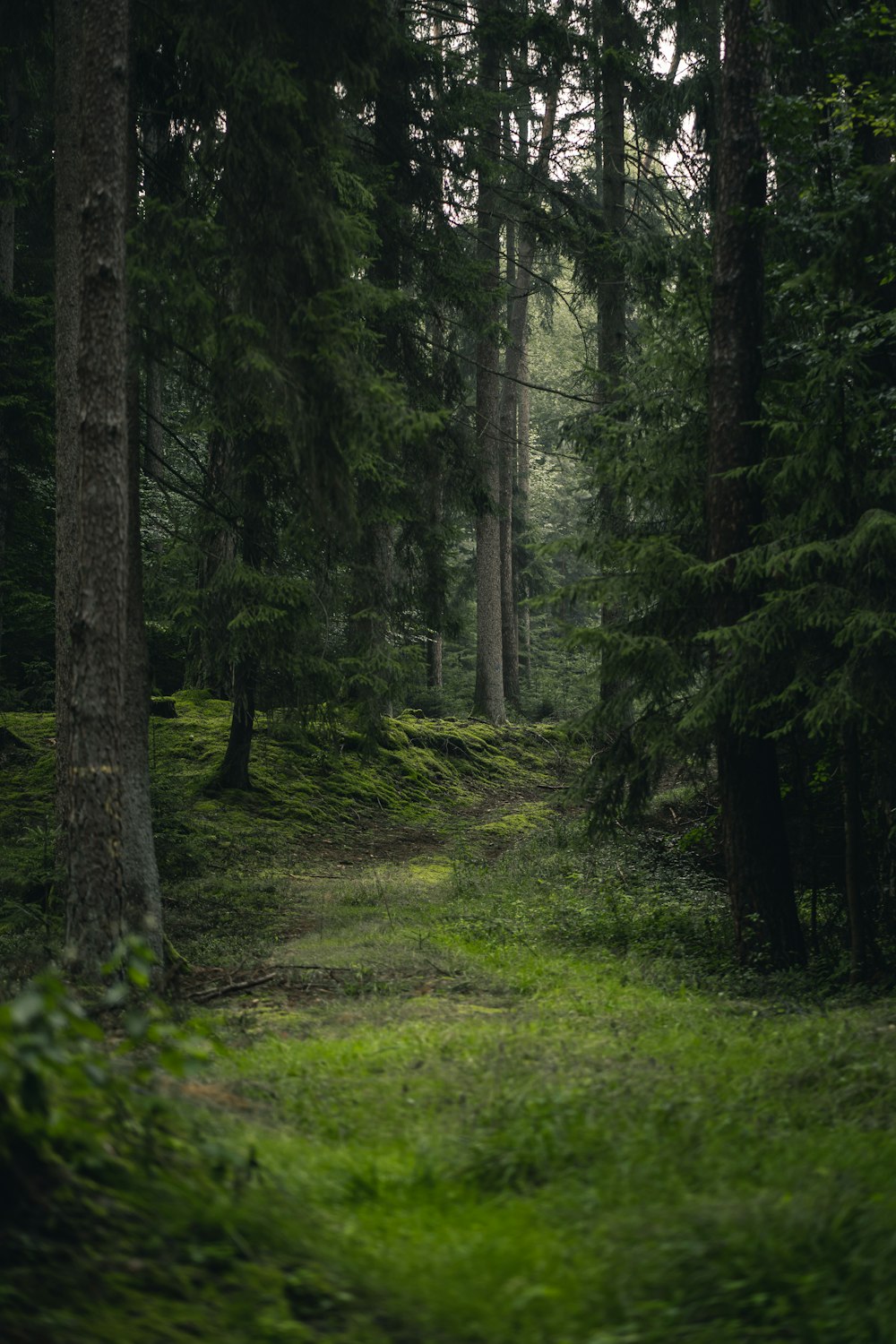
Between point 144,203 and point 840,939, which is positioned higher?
point 144,203

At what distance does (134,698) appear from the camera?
895cm

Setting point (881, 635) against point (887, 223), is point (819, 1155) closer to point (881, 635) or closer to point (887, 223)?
point (881, 635)

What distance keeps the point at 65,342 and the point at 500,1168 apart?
31.9 ft

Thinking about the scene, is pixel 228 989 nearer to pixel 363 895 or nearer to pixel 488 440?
pixel 363 895

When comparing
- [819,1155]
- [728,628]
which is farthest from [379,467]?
[819,1155]

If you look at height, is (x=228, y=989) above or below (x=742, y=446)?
below

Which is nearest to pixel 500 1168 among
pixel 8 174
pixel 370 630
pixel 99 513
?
pixel 99 513

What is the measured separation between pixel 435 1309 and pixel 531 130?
1226 inches

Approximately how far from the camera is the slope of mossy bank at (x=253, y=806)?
10.1 meters

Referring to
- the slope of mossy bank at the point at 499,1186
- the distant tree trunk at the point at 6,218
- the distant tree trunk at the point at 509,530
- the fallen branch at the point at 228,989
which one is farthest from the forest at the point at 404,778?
the distant tree trunk at the point at 509,530

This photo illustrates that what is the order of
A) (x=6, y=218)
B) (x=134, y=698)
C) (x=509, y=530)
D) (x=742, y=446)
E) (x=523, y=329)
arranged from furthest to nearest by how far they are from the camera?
1. (x=523, y=329)
2. (x=509, y=530)
3. (x=6, y=218)
4. (x=742, y=446)
5. (x=134, y=698)

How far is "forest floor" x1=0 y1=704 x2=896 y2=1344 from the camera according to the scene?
2982 millimetres

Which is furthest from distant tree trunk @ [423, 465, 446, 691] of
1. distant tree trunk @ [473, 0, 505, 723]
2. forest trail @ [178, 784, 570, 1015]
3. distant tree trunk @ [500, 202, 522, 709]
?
distant tree trunk @ [500, 202, 522, 709]

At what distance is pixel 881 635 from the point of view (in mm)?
7500
